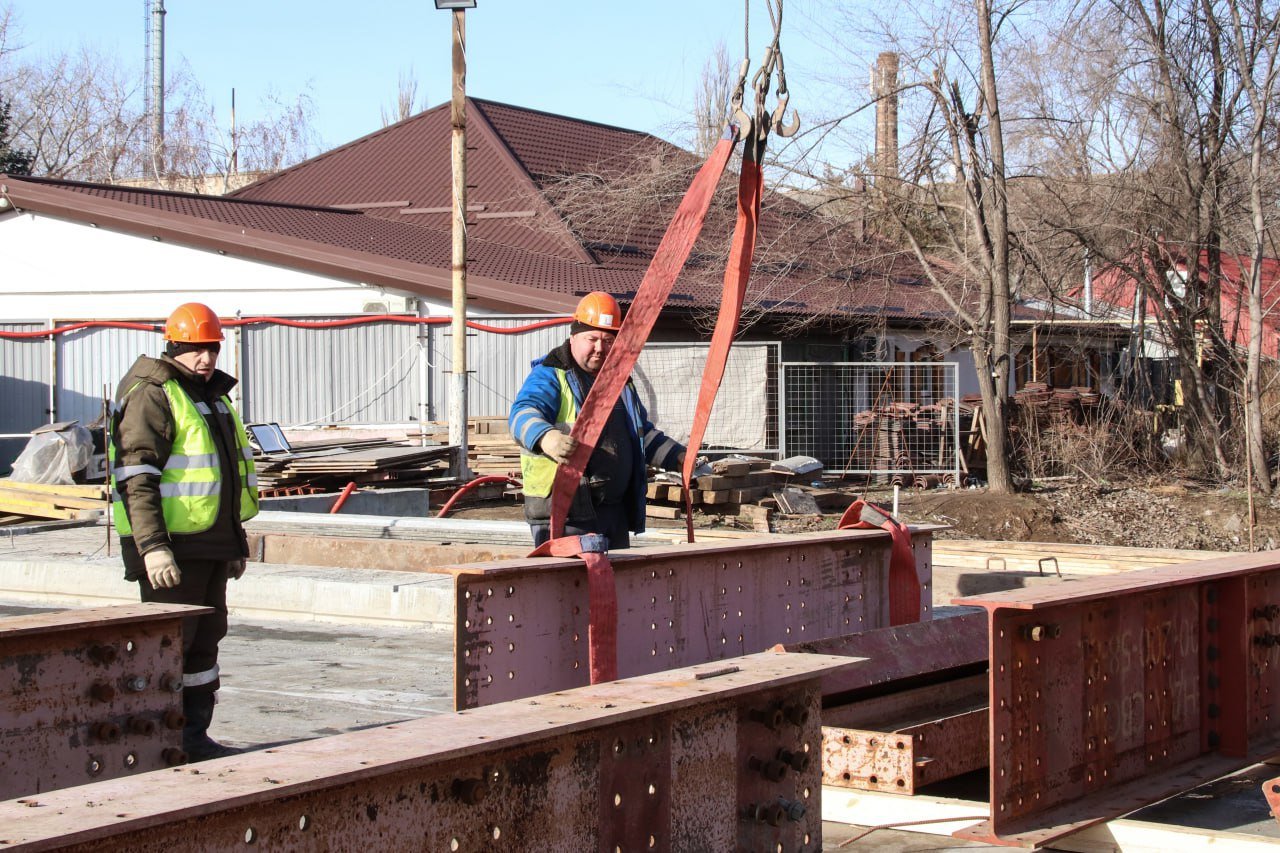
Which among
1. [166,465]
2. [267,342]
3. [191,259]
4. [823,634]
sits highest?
[191,259]

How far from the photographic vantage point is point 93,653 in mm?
4879

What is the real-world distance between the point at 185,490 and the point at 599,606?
1.88 meters

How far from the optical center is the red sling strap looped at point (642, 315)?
5.48m

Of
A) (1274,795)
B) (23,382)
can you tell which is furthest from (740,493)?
(23,382)

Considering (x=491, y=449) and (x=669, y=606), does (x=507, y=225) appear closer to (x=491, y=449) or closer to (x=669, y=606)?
(x=491, y=449)

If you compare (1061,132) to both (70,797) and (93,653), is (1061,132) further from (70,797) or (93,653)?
(70,797)

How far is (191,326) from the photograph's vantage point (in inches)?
239

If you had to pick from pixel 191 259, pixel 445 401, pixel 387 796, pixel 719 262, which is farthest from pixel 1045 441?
pixel 387 796

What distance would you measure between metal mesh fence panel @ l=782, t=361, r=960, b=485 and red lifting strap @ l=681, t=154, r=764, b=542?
1515 centimetres

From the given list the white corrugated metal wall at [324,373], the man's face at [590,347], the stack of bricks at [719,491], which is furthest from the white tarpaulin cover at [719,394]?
the man's face at [590,347]

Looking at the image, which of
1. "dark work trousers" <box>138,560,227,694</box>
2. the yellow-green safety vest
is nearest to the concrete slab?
"dark work trousers" <box>138,560,227,694</box>

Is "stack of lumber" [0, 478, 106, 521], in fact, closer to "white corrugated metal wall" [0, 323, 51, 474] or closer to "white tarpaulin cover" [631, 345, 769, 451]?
"white tarpaulin cover" [631, 345, 769, 451]

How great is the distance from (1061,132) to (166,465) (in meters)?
17.3

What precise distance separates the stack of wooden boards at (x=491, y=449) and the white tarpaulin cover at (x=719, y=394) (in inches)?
88.5
